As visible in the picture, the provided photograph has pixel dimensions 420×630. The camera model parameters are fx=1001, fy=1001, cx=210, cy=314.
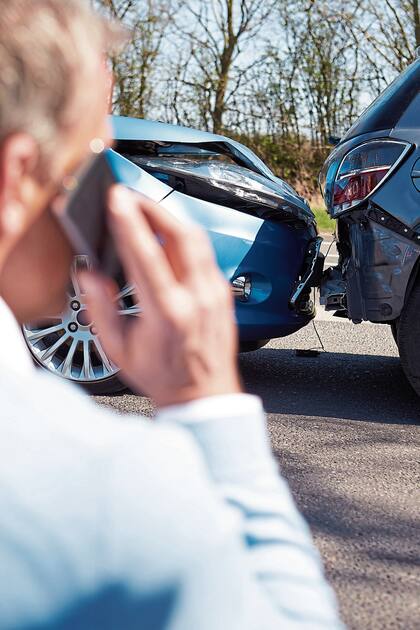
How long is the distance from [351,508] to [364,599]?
2.42 feet

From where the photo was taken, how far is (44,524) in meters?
0.62

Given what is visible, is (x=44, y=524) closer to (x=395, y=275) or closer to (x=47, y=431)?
(x=47, y=431)

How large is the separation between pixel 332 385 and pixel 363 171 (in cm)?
136

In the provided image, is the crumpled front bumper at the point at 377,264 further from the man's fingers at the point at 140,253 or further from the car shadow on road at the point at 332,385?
the man's fingers at the point at 140,253

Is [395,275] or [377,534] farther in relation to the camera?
[395,275]

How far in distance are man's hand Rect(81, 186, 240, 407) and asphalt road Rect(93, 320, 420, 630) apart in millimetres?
1852

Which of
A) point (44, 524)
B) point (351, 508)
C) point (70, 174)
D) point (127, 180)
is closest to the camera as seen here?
point (44, 524)

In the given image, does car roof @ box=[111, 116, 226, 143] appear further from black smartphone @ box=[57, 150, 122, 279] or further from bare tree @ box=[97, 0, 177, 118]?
bare tree @ box=[97, 0, 177, 118]

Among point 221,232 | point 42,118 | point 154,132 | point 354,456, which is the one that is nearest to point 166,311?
point 42,118

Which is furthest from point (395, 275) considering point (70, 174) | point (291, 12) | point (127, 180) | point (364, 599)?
point (291, 12)

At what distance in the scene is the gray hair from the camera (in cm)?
70

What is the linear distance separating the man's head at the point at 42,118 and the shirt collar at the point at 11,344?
6 cm

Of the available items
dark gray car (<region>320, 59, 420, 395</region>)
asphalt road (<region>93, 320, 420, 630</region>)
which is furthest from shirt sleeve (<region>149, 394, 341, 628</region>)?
dark gray car (<region>320, 59, 420, 395</region>)

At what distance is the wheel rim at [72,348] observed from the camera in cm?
487
